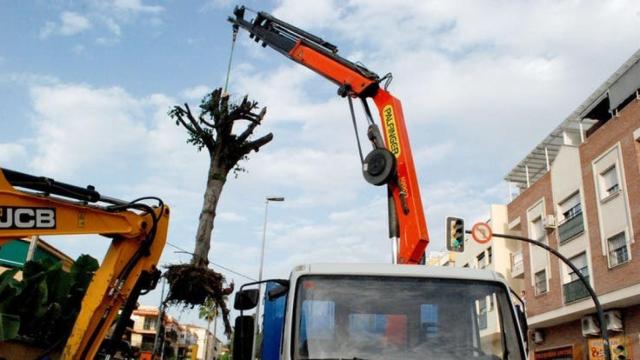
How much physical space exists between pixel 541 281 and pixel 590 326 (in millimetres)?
5194

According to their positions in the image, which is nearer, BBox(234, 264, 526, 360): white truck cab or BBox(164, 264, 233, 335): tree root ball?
BBox(234, 264, 526, 360): white truck cab

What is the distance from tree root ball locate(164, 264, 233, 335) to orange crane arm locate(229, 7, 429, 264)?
5042mm

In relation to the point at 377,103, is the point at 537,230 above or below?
above

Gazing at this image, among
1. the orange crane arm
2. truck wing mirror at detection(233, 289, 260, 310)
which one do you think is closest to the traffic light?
the orange crane arm

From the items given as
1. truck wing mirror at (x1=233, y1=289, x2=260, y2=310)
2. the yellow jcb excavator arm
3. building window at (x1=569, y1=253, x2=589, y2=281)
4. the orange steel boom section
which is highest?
the orange steel boom section

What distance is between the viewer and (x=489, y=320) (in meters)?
5.24

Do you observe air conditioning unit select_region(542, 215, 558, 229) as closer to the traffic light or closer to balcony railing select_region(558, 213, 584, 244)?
balcony railing select_region(558, 213, 584, 244)

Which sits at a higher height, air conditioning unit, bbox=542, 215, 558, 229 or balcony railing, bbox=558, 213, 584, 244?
air conditioning unit, bbox=542, 215, 558, 229

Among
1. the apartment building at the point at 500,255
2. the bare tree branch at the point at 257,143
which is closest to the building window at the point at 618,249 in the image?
the apartment building at the point at 500,255

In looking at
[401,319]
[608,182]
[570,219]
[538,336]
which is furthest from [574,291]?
[401,319]

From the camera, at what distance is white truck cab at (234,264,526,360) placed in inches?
193

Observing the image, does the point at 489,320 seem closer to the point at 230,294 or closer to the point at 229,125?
the point at 230,294

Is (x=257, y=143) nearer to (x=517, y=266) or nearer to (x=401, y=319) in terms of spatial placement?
(x=401, y=319)

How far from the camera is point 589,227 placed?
24234 millimetres
